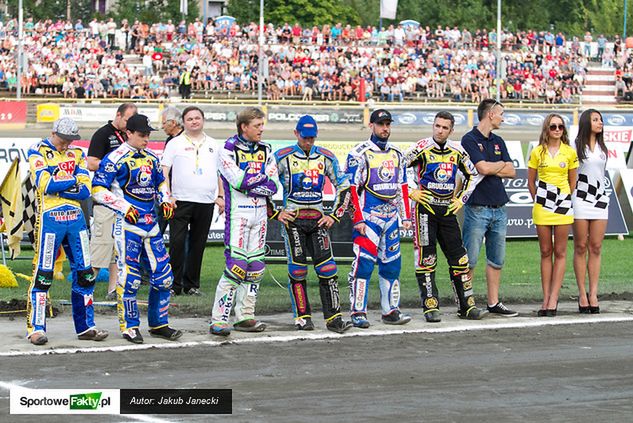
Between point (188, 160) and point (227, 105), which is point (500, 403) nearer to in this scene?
point (188, 160)

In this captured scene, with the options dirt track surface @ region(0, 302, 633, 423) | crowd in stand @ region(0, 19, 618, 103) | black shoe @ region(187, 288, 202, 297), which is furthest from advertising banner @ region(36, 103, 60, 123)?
dirt track surface @ region(0, 302, 633, 423)

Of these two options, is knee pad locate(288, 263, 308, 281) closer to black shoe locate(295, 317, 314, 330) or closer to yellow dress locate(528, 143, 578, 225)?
black shoe locate(295, 317, 314, 330)

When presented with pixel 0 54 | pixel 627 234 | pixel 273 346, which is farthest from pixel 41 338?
pixel 0 54

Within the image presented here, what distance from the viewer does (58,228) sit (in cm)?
1013

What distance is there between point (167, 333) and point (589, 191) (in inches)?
186

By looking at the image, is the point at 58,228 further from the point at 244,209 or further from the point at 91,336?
the point at 244,209

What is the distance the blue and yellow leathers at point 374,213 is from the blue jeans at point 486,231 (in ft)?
3.05

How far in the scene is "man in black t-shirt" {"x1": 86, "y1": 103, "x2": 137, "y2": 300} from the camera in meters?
12.6

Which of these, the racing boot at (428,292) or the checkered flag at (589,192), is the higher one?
the checkered flag at (589,192)

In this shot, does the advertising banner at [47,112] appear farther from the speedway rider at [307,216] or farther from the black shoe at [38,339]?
the black shoe at [38,339]

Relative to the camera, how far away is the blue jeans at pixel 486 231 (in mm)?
11875

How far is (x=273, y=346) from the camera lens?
10156 mm

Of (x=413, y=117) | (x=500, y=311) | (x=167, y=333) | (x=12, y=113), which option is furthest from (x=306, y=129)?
(x=12, y=113)

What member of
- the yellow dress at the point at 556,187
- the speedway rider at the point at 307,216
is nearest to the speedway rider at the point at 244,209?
the speedway rider at the point at 307,216
